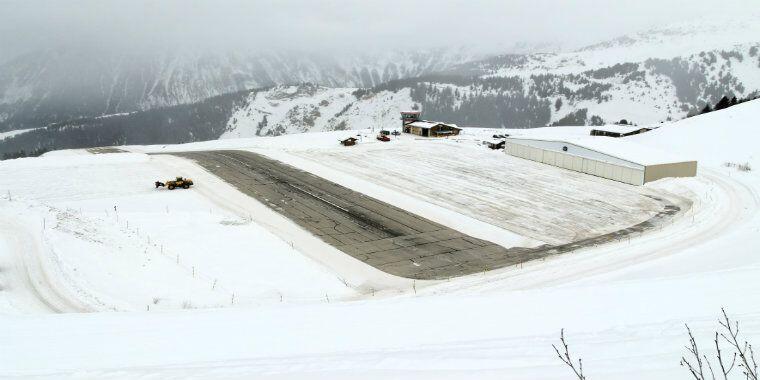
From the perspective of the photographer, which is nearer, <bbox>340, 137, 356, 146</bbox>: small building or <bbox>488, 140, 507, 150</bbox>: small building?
<bbox>488, 140, 507, 150</bbox>: small building

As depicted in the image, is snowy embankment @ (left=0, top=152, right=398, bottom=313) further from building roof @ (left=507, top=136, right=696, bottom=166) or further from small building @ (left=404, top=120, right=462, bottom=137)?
small building @ (left=404, top=120, right=462, bottom=137)

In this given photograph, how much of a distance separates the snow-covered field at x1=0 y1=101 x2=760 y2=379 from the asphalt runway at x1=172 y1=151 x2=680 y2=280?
4.31 feet

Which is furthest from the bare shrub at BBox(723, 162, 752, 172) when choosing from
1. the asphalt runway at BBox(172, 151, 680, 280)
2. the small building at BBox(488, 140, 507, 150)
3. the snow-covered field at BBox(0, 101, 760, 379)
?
the small building at BBox(488, 140, 507, 150)

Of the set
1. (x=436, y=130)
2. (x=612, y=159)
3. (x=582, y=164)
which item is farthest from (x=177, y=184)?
(x=436, y=130)

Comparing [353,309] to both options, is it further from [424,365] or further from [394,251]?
[394,251]

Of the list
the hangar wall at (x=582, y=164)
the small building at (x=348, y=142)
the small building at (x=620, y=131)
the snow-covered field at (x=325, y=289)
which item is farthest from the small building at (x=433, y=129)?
the snow-covered field at (x=325, y=289)

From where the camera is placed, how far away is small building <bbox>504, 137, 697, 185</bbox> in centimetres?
4416

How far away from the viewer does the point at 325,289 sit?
864 inches

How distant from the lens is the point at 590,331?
31.0ft

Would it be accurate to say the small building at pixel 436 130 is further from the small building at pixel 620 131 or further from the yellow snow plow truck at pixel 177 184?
the yellow snow plow truck at pixel 177 184

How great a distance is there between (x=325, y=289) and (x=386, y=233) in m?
9.45

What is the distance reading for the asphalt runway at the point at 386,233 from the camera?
84.5ft

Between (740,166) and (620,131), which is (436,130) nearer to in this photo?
(620,131)

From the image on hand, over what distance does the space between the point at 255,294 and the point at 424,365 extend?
14300 mm
